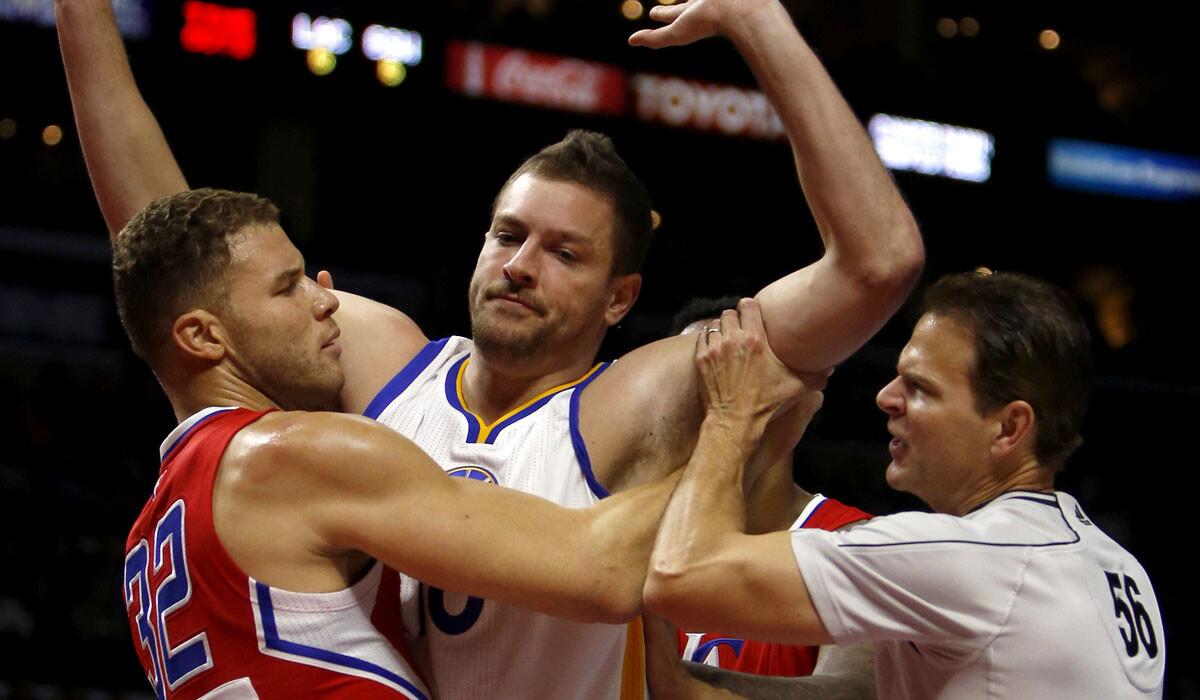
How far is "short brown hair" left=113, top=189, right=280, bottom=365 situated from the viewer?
2.92 metres

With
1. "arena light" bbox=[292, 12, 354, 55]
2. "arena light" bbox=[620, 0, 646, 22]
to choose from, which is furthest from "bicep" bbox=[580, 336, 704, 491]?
"arena light" bbox=[620, 0, 646, 22]

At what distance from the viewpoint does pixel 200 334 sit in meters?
2.94

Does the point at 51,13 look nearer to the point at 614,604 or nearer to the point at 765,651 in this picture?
the point at 765,651

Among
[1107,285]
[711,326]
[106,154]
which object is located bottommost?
[1107,285]

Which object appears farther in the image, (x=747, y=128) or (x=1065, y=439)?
(x=747, y=128)

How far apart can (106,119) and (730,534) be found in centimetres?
185

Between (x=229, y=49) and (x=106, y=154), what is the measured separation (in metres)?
6.78

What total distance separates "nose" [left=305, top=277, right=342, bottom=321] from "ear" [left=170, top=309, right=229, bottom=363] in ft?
0.66

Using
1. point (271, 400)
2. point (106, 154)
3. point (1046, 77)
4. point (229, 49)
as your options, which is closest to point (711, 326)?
point (271, 400)

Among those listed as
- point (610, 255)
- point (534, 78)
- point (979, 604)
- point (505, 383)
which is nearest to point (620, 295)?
point (610, 255)

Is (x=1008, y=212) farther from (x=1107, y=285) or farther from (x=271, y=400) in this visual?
(x=271, y=400)

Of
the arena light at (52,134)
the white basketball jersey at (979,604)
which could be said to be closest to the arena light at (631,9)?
the arena light at (52,134)

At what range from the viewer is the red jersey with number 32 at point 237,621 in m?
2.67

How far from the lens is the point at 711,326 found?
2932 millimetres
